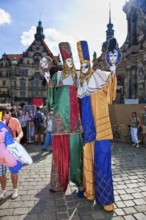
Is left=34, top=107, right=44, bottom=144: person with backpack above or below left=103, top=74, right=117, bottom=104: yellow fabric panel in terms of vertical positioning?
below

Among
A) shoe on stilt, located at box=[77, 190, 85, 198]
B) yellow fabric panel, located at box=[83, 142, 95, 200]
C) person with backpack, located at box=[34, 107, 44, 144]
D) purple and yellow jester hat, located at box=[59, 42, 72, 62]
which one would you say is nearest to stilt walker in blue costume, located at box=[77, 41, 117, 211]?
yellow fabric panel, located at box=[83, 142, 95, 200]

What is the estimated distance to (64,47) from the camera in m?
3.96

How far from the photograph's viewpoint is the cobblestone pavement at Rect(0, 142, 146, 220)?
3.23m

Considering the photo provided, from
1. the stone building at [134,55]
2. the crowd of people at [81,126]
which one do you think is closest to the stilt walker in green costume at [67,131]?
the crowd of people at [81,126]

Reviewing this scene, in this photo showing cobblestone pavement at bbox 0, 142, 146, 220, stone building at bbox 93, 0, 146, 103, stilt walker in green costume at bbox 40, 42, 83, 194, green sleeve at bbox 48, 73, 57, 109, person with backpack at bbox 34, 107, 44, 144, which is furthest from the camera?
stone building at bbox 93, 0, 146, 103

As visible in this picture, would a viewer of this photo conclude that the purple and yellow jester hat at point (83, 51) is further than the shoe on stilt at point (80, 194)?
No

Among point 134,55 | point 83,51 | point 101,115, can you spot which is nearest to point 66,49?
point 83,51

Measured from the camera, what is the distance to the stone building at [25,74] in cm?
4809

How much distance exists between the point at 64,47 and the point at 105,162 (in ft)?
7.36

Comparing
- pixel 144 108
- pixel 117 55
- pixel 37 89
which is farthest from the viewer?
pixel 37 89

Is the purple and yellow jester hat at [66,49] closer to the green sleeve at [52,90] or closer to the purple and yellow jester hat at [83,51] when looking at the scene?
the purple and yellow jester hat at [83,51]

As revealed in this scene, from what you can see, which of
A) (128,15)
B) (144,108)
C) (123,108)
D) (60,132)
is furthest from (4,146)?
(128,15)

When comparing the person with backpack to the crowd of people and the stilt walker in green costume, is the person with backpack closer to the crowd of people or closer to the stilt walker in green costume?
the crowd of people

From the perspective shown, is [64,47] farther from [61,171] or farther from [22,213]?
[22,213]
